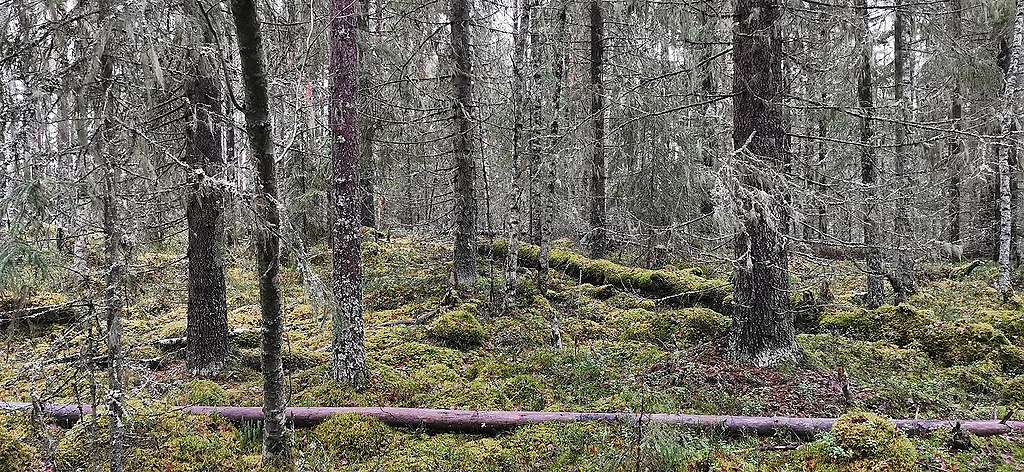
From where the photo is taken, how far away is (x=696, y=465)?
16.3 ft

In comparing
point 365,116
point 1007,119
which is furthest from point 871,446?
point 1007,119

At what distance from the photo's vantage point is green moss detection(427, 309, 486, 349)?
8773 millimetres

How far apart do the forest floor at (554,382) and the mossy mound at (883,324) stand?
0.03 metres

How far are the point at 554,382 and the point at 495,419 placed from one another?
145 centimetres

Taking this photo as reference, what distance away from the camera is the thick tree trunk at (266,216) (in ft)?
12.6

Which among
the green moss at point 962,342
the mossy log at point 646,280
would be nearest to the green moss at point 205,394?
the mossy log at point 646,280

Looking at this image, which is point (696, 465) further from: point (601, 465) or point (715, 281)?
point (715, 281)

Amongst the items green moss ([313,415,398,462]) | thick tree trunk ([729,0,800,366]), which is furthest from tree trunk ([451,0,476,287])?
green moss ([313,415,398,462])

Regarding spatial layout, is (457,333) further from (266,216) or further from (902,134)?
(902,134)

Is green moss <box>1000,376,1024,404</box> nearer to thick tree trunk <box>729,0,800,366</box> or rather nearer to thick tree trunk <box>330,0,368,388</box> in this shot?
thick tree trunk <box>729,0,800,366</box>

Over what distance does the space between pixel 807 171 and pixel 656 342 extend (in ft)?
15.8

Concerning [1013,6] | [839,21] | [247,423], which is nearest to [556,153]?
[839,21]

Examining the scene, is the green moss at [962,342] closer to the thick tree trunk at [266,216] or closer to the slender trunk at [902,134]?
the slender trunk at [902,134]

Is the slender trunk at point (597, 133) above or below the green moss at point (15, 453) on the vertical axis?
above
